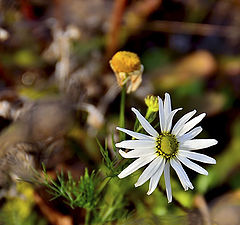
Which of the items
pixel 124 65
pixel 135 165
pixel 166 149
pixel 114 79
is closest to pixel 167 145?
pixel 166 149

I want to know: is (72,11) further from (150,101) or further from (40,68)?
(150,101)

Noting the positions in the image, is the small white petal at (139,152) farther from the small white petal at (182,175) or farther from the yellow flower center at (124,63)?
the yellow flower center at (124,63)

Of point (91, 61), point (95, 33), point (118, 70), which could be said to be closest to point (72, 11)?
point (95, 33)

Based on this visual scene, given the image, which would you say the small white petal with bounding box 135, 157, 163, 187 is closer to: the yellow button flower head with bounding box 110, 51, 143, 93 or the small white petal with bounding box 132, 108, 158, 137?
the small white petal with bounding box 132, 108, 158, 137

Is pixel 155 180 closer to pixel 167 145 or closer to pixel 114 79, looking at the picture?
pixel 167 145

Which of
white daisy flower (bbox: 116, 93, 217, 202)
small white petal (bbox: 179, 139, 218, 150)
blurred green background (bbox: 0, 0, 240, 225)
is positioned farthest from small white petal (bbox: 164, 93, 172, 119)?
blurred green background (bbox: 0, 0, 240, 225)

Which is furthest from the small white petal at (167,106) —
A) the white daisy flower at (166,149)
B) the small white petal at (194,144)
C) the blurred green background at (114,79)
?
the blurred green background at (114,79)
